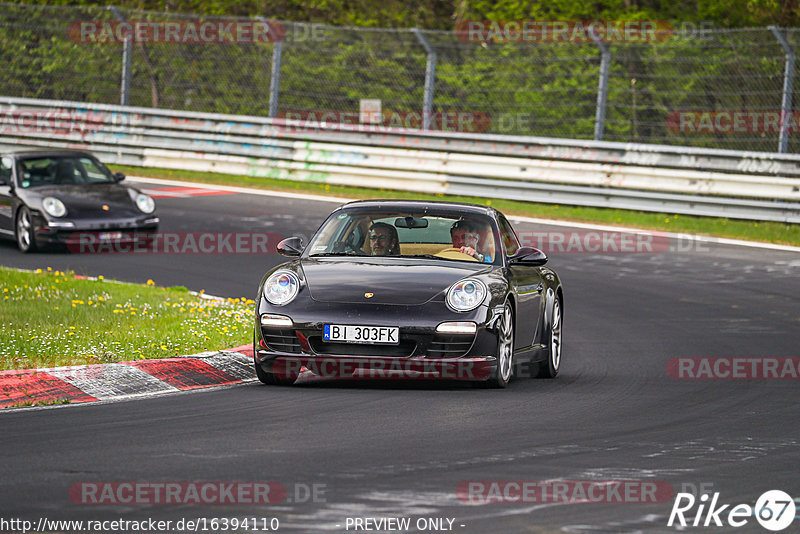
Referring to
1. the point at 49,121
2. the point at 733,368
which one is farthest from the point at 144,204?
the point at 49,121

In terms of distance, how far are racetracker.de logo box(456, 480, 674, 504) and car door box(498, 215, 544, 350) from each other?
338 cm

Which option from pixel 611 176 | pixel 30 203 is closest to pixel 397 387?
pixel 30 203

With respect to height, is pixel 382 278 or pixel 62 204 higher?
pixel 382 278

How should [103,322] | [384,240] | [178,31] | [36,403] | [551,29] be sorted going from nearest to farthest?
[36,403] → [384,240] → [103,322] → [178,31] → [551,29]

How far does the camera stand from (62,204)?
17500 millimetres

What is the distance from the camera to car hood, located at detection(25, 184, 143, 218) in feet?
57.5

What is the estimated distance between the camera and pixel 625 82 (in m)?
22.0

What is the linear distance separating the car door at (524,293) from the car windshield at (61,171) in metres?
9.16

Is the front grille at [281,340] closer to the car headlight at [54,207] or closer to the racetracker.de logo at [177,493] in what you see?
the racetracker.de logo at [177,493]

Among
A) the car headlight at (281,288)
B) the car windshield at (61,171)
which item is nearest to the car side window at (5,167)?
the car windshield at (61,171)

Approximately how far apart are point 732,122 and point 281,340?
45.1ft

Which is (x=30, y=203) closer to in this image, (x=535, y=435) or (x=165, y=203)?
(x=165, y=203)

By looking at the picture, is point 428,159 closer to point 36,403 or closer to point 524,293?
point 524,293

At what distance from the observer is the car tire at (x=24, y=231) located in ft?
57.7
